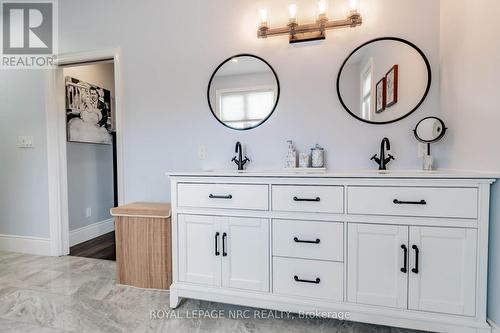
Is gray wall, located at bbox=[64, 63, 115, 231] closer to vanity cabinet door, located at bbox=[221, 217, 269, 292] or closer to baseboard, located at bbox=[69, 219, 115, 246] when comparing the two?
baseboard, located at bbox=[69, 219, 115, 246]

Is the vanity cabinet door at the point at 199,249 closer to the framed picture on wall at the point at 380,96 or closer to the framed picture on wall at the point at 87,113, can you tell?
the framed picture on wall at the point at 380,96

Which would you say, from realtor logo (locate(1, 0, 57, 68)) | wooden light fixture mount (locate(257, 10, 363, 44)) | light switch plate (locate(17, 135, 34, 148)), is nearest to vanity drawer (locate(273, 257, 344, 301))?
wooden light fixture mount (locate(257, 10, 363, 44))

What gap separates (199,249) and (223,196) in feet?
1.30

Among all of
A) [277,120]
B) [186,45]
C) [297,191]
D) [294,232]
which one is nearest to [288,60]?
[277,120]

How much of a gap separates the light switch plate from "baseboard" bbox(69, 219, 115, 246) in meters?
1.04

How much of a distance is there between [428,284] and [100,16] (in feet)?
10.9

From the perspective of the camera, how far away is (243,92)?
7.21 ft

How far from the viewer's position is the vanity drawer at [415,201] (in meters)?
1.34

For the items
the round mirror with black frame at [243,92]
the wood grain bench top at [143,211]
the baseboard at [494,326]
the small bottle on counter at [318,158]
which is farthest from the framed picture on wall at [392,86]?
the wood grain bench top at [143,211]

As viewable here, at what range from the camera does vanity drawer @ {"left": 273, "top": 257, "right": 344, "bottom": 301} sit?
1508 mm

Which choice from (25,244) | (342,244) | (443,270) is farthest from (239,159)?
(25,244)

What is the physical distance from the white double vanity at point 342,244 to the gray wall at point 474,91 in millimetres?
64

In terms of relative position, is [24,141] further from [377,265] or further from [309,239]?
[377,265]

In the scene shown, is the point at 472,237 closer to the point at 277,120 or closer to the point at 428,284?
the point at 428,284
